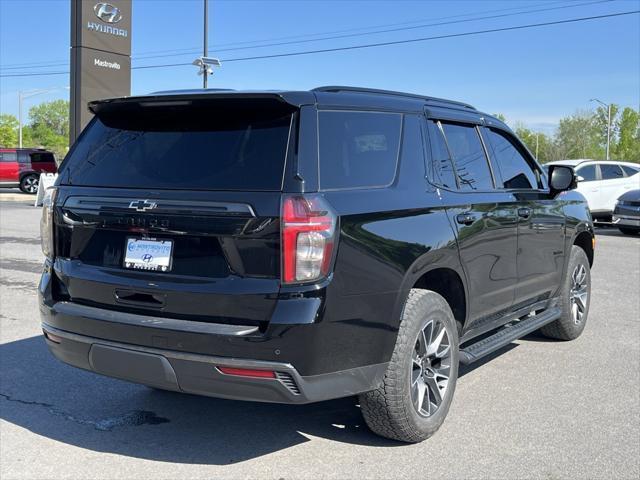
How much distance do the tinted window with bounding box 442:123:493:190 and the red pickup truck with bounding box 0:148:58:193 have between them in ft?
95.1

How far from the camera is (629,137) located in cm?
6938

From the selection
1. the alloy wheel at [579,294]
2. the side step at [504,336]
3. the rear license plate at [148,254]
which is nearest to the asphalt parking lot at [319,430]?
the side step at [504,336]

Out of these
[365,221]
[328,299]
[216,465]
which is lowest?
[216,465]

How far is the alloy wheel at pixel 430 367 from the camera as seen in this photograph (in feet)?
12.8

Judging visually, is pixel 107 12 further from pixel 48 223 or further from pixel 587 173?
pixel 48 223

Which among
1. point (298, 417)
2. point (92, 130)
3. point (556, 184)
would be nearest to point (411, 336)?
point (298, 417)

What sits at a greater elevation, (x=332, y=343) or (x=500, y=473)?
(x=332, y=343)

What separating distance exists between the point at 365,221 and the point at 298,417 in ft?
5.22

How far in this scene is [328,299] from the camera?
322cm

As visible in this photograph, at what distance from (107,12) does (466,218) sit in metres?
17.9

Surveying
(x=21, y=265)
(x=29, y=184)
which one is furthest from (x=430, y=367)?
(x=29, y=184)

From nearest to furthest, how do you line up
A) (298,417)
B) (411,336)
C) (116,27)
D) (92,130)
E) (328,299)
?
(328,299), (411,336), (92,130), (298,417), (116,27)

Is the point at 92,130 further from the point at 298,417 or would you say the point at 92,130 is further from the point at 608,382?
the point at 608,382

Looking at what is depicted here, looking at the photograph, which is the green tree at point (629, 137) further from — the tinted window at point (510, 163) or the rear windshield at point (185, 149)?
the rear windshield at point (185, 149)
